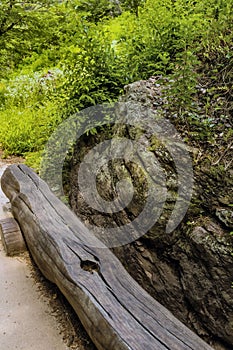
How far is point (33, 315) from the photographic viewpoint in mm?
2604

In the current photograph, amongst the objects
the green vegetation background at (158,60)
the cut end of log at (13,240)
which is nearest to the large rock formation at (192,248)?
the green vegetation background at (158,60)

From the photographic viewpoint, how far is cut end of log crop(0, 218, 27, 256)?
336 cm

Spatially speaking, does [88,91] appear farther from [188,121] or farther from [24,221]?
[24,221]

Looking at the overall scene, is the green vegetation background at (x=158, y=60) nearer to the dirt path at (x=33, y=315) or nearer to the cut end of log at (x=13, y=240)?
the cut end of log at (x=13, y=240)

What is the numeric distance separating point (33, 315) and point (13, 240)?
0.98 m

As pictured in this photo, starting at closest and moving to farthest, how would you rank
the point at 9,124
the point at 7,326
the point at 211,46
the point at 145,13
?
1. the point at 7,326
2. the point at 211,46
3. the point at 145,13
4. the point at 9,124

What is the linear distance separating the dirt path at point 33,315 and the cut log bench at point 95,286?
11.3 inches

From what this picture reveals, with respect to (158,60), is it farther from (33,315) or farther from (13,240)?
(33,315)

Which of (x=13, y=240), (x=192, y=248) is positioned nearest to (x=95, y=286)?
(x=192, y=248)

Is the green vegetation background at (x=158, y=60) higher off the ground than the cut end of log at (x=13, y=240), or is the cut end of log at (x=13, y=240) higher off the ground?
the green vegetation background at (x=158, y=60)

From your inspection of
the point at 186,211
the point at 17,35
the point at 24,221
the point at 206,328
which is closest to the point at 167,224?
the point at 186,211

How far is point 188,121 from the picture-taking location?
10.0 feet

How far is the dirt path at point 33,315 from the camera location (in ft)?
7.69

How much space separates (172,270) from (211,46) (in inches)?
92.7
